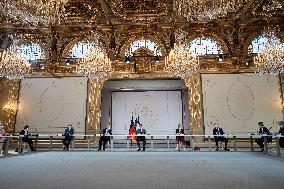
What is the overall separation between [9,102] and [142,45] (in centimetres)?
757

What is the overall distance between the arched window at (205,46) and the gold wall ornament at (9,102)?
9600mm

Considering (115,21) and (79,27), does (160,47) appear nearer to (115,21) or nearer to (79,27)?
(115,21)

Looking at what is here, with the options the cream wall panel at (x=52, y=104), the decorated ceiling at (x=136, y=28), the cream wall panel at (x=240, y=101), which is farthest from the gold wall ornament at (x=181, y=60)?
the cream wall panel at (x=52, y=104)

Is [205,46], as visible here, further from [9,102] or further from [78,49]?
[9,102]

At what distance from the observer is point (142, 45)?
48.1 feet

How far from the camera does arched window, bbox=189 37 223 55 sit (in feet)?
46.9

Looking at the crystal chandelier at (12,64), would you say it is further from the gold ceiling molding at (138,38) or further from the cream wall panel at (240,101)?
the cream wall panel at (240,101)

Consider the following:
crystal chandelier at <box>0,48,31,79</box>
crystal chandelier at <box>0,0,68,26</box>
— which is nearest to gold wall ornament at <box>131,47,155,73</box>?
crystal chandelier at <box>0,48,31,79</box>

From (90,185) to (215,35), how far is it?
1260 cm

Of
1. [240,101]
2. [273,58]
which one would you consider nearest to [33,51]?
[240,101]

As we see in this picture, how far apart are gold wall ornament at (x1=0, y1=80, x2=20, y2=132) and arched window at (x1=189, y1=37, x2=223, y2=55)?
9600mm

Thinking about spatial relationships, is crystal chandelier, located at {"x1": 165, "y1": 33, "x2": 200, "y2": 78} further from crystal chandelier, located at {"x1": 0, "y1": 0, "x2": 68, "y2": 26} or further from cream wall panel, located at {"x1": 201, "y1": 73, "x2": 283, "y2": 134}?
crystal chandelier, located at {"x1": 0, "y1": 0, "x2": 68, "y2": 26}

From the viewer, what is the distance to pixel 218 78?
45.9 ft

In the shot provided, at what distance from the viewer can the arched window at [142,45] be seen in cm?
1452
